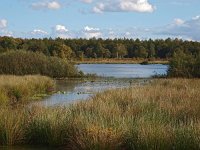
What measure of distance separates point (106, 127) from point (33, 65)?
3831 cm

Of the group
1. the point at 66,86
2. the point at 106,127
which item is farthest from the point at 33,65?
the point at 106,127

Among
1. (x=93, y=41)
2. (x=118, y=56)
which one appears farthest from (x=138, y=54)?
(x=93, y=41)

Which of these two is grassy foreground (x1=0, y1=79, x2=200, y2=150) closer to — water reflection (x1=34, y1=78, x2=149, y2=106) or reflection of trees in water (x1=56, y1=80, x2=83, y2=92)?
water reflection (x1=34, y1=78, x2=149, y2=106)

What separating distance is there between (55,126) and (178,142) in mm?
3548

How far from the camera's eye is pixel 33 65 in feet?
163

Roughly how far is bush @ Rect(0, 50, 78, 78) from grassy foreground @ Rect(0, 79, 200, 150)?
33209 mm

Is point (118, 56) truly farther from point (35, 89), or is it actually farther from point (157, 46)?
point (35, 89)

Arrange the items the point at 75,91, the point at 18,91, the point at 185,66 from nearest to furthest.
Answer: the point at 18,91, the point at 75,91, the point at 185,66

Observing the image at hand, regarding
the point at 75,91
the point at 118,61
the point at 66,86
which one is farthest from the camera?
the point at 118,61

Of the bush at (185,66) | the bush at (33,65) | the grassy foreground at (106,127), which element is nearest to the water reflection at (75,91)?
the grassy foreground at (106,127)

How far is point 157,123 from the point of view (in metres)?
12.6

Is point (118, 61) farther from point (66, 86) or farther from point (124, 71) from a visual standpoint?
point (66, 86)

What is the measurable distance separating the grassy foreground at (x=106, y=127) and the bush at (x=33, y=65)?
109 ft

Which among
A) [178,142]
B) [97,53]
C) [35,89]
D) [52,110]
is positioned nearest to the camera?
[178,142]
